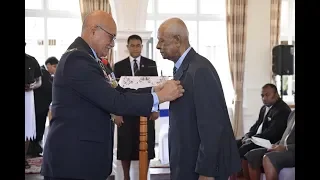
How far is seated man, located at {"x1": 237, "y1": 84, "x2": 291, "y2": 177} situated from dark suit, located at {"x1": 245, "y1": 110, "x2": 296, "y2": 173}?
176 mm

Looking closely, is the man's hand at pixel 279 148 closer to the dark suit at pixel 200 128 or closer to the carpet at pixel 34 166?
the dark suit at pixel 200 128

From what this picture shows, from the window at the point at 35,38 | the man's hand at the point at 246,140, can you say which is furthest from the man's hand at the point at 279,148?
the window at the point at 35,38

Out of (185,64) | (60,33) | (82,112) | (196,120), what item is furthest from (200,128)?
(60,33)

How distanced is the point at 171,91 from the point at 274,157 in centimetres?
272

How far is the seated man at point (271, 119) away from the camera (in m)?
5.16

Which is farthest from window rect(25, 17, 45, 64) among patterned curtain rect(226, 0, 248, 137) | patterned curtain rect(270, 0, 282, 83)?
patterned curtain rect(270, 0, 282, 83)

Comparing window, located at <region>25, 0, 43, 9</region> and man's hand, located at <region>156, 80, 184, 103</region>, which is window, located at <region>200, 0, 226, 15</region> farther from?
man's hand, located at <region>156, 80, 184, 103</region>

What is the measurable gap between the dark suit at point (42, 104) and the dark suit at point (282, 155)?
3551 mm

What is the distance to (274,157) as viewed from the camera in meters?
4.53

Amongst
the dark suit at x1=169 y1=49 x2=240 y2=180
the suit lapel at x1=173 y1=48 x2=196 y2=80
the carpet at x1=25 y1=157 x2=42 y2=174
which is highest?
the suit lapel at x1=173 y1=48 x2=196 y2=80

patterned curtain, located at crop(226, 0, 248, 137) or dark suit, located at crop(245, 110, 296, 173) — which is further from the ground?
patterned curtain, located at crop(226, 0, 248, 137)

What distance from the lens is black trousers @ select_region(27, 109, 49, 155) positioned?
24.5 feet

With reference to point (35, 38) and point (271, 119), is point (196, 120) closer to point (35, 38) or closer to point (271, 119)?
point (271, 119)

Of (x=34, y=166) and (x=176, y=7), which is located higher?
(x=176, y=7)
